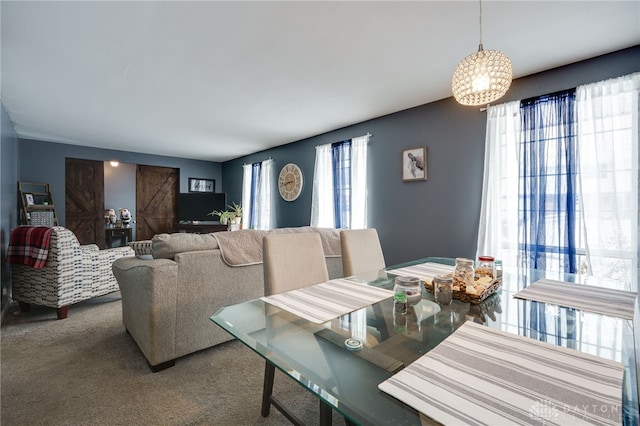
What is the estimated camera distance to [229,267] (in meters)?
2.15

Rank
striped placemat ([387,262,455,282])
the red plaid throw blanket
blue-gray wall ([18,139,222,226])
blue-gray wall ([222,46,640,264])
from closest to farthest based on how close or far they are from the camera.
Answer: striped placemat ([387,262,455,282]) → blue-gray wall ([222,46,640,264]) → the red plaid throw blanket → blue-gray wall ([18,139,222,226])

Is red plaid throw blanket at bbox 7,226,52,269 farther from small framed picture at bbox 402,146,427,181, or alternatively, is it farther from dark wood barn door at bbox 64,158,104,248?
small framed picture at bbox 402,146,427,181

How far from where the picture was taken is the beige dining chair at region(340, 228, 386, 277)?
1.83 metres

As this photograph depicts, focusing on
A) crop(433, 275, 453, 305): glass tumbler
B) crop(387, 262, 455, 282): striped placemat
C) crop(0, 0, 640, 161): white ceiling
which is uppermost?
crop(0, 0, 640, 161): white ceiling

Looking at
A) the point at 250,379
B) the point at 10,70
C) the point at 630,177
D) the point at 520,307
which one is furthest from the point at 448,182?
the point at 10,70

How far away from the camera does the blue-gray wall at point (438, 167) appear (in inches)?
97.3

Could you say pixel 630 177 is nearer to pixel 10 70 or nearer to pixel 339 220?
pixel 339 220

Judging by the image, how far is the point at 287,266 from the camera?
1.52m

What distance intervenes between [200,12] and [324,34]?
822 millimetres

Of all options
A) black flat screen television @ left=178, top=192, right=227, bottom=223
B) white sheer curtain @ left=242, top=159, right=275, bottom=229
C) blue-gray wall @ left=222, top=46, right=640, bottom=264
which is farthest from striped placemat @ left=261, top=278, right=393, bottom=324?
black flat screen television @ left=178, top=192, right=227, bottom=223

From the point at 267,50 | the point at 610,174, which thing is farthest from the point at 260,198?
the point at 610,174

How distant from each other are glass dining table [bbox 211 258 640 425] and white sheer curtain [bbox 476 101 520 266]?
5.90 feet

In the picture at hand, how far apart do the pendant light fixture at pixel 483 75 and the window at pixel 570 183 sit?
1646 millimetres

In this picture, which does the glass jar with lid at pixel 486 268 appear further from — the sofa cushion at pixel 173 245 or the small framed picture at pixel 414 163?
the small framed picture at pixel 414 163
